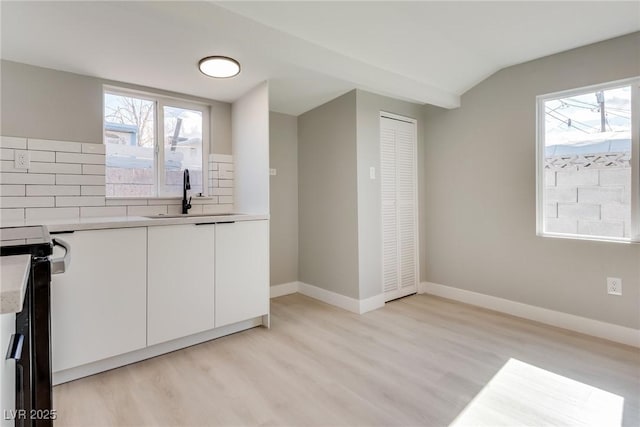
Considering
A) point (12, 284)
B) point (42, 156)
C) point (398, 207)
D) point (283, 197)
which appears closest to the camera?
point (12, 284)

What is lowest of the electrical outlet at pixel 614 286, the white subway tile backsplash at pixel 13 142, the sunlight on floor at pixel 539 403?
the sunlight on floor at pixel 539 403

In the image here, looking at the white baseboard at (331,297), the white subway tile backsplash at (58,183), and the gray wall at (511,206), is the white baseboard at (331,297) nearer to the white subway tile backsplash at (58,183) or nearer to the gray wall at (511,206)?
the gray wall at (511,206)

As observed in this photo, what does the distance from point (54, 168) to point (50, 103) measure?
18.7 inches

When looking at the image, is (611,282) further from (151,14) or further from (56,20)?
(56,20)

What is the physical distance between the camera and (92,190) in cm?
247

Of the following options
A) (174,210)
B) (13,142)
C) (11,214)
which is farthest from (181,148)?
(11,214)

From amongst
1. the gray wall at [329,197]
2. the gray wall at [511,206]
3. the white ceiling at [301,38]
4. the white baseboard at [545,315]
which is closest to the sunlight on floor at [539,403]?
the white baseboard at [545,315]

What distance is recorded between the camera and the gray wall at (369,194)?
9.95ft

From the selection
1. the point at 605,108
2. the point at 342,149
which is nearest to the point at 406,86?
the point at 342,149

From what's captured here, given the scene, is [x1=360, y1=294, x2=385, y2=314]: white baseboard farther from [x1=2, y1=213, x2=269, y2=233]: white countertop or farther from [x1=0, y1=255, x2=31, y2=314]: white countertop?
[x1=0, y1=255, x2=31, y2=314]: white countertop

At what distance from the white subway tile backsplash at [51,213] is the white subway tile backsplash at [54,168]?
0.28 meters

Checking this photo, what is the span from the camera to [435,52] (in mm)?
2684

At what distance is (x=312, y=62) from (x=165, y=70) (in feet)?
3.58

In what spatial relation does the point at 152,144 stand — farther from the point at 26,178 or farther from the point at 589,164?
the point at 589,164
